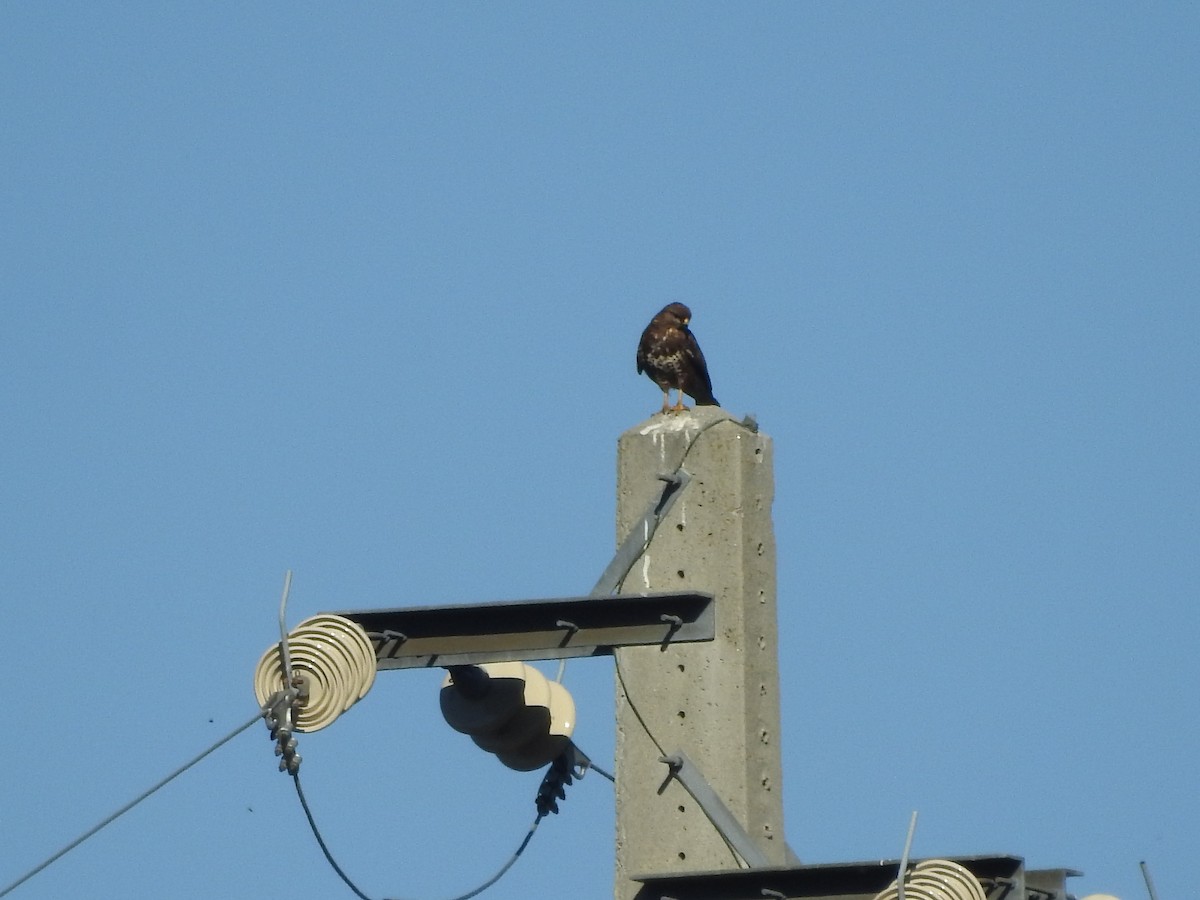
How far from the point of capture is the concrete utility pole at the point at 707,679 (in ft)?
28.2

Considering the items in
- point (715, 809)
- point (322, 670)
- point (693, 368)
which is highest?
point (693, 368)

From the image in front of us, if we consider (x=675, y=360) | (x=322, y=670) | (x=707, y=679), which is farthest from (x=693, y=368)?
(x=322, y=670)

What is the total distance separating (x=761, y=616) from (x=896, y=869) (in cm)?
141

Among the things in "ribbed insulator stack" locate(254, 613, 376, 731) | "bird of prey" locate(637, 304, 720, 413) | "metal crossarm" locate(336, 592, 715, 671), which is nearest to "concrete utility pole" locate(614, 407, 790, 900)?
"metal crossarm" locate(336, 592, 715, 671)

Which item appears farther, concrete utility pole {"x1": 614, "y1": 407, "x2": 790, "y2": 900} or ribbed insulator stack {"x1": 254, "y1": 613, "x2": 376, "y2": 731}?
concrete utility pole {"x1": 614, "y1": 407, "x2": 790, "y2": 900}

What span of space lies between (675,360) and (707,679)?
6135 millimetres

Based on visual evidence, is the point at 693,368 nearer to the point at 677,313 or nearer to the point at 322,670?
the point at 677,313

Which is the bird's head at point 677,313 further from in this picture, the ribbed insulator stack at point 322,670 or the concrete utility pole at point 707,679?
the ribbed insulator stack at point 322,670

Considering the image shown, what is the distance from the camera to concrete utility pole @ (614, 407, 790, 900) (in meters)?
8.60

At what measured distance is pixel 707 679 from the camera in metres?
8.74

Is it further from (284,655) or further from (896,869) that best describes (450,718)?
(896,869)

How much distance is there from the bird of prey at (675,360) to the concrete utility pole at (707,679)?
18.4ft

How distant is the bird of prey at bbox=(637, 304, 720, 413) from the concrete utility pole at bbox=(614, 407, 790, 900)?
221 inches

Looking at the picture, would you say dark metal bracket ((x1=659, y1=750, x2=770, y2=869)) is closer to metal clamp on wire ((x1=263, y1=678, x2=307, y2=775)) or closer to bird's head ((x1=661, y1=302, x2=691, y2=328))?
metal clamp on wire ((x1=263, y1=678, x2=307, y2=775))
